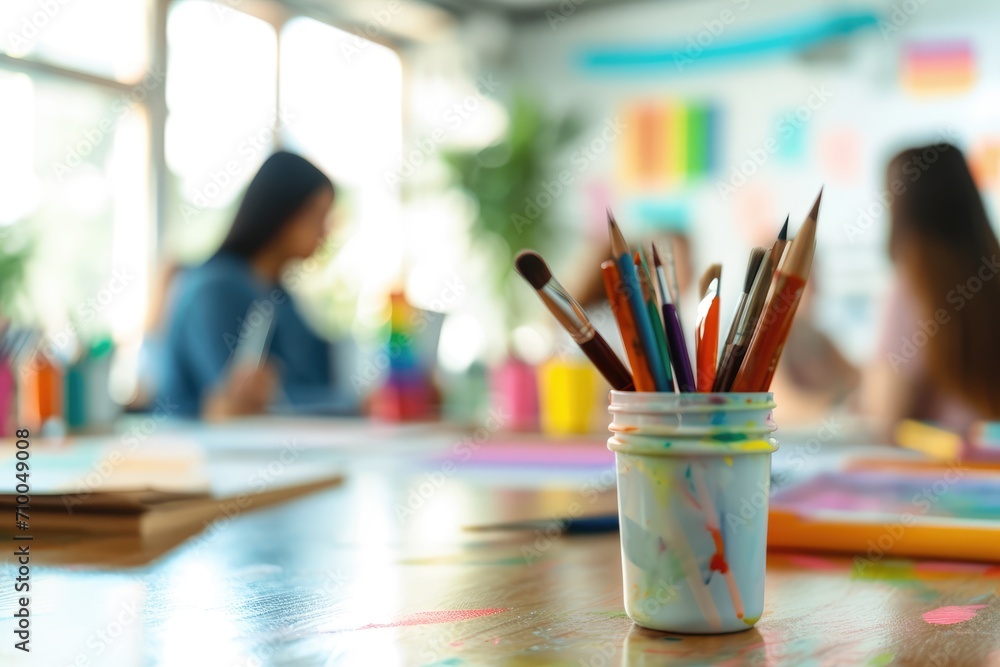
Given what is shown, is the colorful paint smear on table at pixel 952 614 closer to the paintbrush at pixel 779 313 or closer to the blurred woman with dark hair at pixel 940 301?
the paintbrush at pixel 779 313

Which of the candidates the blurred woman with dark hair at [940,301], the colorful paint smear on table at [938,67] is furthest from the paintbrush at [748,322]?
the colorful paint smear on table at [938,67]

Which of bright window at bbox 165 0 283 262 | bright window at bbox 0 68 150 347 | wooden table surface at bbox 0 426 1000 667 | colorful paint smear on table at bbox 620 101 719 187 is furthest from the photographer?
colorful paint smear on table at bbox 620 101 719 187

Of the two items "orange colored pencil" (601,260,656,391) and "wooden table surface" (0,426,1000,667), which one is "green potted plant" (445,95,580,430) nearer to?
"wooden table surface" (0,426,1000,667)

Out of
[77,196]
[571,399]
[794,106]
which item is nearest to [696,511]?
[571,399]

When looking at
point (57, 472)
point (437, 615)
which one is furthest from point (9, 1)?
point (437, 615)

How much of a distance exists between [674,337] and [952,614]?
0.62 ft

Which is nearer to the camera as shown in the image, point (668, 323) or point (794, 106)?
point (668, 323)

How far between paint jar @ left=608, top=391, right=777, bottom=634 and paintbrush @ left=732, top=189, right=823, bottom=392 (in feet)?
0.03

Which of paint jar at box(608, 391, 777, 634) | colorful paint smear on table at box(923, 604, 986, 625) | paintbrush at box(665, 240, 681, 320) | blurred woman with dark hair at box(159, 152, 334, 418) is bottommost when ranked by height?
colorful paint smear on table at box(923, 604, 986, 625)

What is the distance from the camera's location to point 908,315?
164 centimetres

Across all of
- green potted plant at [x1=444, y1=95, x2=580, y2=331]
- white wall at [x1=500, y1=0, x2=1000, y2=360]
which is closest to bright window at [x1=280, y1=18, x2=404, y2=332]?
green potted plant at [x1=444, y1=95, x2=580, y2=331]

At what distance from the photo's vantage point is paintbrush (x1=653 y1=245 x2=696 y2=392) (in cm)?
→ 43

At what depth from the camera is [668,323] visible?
17.0 inches

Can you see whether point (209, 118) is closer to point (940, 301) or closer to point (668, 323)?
point (940, 301)
